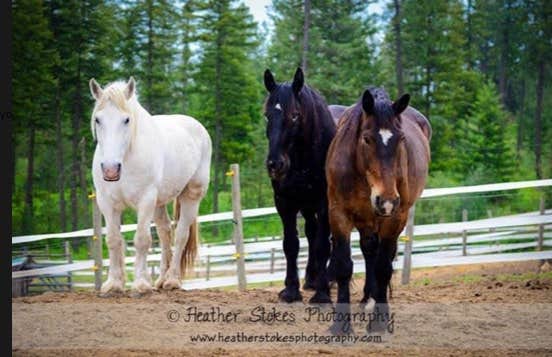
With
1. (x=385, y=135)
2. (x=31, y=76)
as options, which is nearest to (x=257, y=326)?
(x=385, y=135)

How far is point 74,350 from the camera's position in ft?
16.1

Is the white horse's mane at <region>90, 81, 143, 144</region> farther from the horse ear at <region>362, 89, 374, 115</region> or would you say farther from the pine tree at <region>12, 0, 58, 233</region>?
the pine tree at <region>12, 0, 58, 233</region>

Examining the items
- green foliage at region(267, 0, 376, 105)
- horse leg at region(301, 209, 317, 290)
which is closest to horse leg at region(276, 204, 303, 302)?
horse leg at region(301, 209, 317, 290)

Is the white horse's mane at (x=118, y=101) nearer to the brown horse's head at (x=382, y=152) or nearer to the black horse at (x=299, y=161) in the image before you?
the black horse at (x=299, y=161)

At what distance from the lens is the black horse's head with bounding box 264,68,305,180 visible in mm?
6082

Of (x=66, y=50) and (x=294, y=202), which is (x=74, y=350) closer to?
(x=294, y=202)

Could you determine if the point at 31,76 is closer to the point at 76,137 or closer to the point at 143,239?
the point at 76,137

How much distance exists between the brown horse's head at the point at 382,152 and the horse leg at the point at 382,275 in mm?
516

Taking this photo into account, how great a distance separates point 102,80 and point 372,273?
55.8 ft

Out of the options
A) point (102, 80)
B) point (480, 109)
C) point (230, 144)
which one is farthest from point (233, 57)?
point (480, 109)

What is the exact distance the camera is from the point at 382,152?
198 inches

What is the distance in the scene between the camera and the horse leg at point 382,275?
220 inches

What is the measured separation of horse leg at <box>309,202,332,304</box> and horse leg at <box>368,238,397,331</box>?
77 cm

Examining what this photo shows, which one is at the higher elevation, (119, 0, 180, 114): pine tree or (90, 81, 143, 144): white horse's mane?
(119, 0, 180, 114): pine tree
